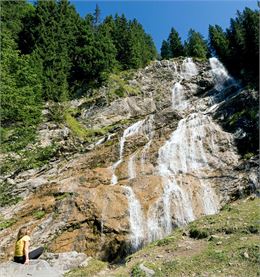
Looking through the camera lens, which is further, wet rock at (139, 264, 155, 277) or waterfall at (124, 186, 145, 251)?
waterfall at (124, 186, 145, 251)

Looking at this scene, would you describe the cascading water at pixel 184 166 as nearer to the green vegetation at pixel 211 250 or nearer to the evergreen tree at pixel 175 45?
the green vegetation at pixel 211 250

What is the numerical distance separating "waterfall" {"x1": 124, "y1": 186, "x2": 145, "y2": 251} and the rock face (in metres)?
0.05

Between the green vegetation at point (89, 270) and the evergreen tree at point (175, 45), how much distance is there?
50727 mm

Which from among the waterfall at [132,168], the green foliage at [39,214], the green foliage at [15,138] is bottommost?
the green foliage at [39,214]

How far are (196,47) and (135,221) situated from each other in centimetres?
4515

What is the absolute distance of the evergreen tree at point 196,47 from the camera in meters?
59.2

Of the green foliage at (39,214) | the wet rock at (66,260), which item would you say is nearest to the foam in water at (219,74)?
Result: the green foliage at (39,214)

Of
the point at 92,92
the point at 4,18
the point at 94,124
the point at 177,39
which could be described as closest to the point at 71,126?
the point at 94,124

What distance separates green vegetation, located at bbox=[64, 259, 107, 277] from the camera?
47.8ft

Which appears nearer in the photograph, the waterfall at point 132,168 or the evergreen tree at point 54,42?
the waterfall at point 132,168

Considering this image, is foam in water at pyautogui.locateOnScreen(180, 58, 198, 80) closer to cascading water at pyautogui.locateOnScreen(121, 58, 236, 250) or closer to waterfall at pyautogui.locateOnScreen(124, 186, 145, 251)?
cascading water at pyautogui.locateOnScreen(121, 58, 236, 250)

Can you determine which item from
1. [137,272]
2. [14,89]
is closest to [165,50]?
[14,89]

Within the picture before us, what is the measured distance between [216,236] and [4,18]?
45.4 m

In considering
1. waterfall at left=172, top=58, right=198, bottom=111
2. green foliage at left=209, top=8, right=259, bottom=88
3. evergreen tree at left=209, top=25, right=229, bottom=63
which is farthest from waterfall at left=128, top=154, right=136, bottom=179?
evergreen tree at left=209, top=25, right=229, bottom=63
